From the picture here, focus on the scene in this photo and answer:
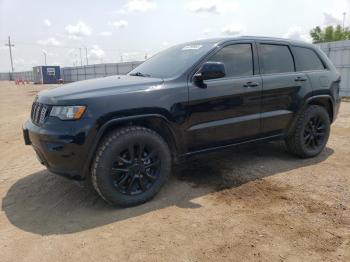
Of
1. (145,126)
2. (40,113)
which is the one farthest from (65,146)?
(145,126)

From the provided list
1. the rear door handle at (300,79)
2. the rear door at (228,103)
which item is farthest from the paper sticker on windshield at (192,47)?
the rear door handle at (300,79)

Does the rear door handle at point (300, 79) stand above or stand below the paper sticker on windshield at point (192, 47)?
below

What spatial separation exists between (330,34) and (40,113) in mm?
→ 56371

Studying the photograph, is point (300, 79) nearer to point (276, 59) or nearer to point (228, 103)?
point (276, 59)

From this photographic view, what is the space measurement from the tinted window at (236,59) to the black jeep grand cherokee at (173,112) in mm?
13

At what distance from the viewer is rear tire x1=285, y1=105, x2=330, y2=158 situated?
16.4 feet

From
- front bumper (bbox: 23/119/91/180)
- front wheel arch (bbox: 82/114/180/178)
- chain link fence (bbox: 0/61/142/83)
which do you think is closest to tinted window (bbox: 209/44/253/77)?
front wheel arch (bbox: 82/114/180/178)

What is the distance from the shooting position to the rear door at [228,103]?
3.93 m

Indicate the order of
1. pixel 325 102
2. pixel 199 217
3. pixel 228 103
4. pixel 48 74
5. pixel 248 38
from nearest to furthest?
→ pixel 199 217 < pixel 228 103 < pixel 248 38 < pixel 325 102 < pixel 48 74

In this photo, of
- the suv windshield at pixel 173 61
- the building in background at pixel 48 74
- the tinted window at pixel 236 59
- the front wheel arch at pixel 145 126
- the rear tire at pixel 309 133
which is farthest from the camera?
the building in background at pixel 48 74

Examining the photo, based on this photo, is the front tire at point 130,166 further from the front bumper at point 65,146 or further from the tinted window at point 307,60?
the tinted window at point 307,60

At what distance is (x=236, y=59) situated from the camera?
14.4 ft

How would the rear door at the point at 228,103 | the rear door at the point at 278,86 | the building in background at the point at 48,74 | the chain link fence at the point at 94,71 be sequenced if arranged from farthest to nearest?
→ the building in background at the point at 48,74 < the chain link fence at the point at 94,71 < the rear door at the point at 278,86 < the rear door at the point at 228,103

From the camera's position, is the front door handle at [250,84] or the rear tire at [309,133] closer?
the front door handle at [250,84]
